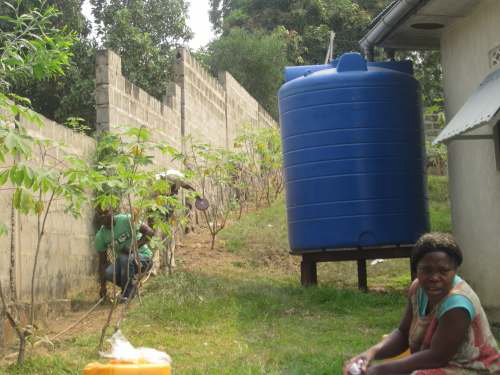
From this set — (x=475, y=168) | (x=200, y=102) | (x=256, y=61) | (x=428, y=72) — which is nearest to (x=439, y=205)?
(x=428, y=72)

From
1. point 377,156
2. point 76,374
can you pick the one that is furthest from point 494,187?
point 76,374

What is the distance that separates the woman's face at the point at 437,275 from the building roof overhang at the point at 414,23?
4.13 meters

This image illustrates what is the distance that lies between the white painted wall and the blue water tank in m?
0.42

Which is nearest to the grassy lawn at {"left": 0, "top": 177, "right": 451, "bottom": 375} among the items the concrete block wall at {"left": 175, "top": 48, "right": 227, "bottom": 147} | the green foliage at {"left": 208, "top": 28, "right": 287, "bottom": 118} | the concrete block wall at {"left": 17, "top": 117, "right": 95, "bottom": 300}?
the concrete block wall at {"left": 17, "top": 117, "right": 95, "bottom": 300}

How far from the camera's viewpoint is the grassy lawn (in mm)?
5215

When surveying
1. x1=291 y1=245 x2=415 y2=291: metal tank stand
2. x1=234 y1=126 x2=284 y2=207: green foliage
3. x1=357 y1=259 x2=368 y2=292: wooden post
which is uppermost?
x1=234 y1=126 x2=284 y2=207: green foliage

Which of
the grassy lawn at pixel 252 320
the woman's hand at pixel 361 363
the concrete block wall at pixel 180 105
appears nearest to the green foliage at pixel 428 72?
the concrete block wall at pixel 180 105

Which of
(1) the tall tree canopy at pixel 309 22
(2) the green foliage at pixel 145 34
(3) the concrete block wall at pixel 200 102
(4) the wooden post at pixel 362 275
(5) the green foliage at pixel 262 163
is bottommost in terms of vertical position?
(4) the wooden post at pixel 362 275

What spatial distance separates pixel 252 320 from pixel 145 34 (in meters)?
11.1

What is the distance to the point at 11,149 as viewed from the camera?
3643 millimetres

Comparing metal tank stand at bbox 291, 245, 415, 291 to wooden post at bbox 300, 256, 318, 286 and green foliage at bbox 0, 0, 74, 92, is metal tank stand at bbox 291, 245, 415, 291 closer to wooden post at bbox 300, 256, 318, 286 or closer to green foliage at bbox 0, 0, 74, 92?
wooden post at bbox 300, 256, 318, 286

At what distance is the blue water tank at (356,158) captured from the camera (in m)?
7.62

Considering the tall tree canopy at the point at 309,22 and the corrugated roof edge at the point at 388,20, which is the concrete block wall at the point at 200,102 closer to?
the corrugated roof edge at the point at 388,20

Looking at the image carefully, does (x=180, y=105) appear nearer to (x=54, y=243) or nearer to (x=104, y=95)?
(x=104, y=95)
